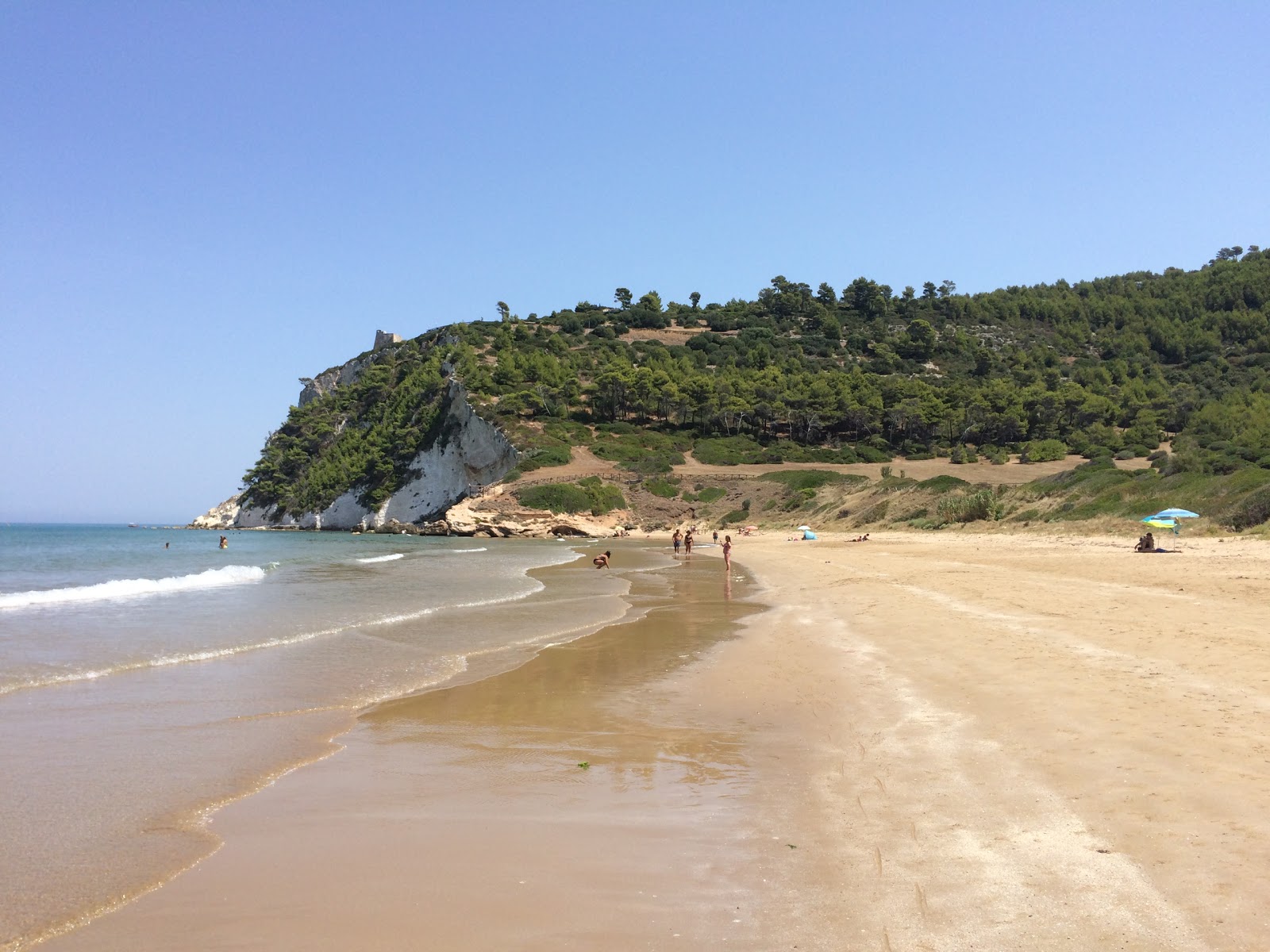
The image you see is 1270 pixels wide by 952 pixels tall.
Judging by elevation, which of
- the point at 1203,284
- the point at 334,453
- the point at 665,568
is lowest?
the point at 665,568

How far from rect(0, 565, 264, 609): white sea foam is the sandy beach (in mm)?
13979

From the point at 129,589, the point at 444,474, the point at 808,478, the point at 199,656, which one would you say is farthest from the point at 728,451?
the point at 199,656

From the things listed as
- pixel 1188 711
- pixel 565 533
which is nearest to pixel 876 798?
pixel 1188 711

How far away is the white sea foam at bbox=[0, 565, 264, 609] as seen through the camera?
19000mm

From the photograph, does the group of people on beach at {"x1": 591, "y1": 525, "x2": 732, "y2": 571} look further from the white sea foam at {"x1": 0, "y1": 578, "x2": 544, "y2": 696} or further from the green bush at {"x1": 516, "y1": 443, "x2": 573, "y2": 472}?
the green bush at {"x1": 516, "y1": 443, "x2": 573, "y2": 472}

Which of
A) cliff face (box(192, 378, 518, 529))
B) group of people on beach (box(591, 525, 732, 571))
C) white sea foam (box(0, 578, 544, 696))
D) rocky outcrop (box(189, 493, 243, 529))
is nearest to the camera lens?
white sea foam (box(0, 578, 544, 696))

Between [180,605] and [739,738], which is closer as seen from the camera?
[739,738]

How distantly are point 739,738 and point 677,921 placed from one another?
3646 millimetres

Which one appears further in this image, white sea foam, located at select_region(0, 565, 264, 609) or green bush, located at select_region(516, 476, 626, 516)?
green bush, located at select_region(516, 476, 626, 516)

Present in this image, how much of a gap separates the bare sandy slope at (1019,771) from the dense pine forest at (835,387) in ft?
175

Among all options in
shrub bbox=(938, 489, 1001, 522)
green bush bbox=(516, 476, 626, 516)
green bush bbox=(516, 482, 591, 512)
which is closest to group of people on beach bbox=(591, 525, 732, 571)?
green bush bbox=(516, 476, 626, 516)

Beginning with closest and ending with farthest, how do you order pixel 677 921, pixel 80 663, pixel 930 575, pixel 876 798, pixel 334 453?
pixel 677 921 < pixel 876 798 < pixel 80 663 < pixel 930 575 < pixel 334 453

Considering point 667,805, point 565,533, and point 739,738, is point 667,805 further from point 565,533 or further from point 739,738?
point 565,533

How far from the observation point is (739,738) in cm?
740
